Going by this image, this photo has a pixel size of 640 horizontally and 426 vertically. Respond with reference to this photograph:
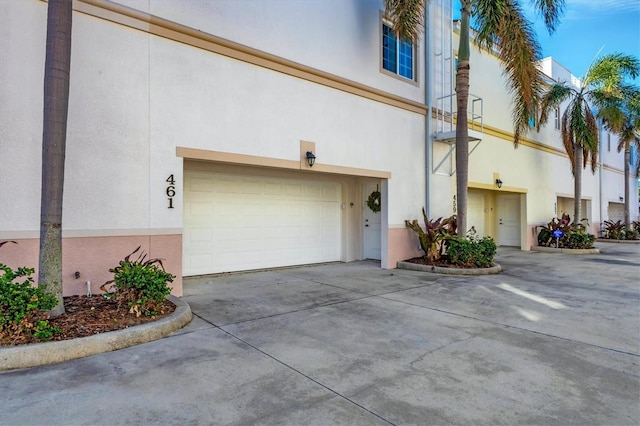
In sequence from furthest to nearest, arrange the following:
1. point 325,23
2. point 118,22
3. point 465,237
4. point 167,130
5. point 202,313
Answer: point 465,237 → point 325,23 → point 167,130 → point 118,22 → point 202,313

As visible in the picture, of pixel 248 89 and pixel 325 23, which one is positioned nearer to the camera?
pixel 248 89

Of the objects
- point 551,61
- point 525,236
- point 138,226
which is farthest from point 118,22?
point 551,61

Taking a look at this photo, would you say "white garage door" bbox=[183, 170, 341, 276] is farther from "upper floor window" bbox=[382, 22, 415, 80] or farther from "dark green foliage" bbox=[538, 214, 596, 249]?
"dark green foliage" bbox=[538, 214, 596, 249]

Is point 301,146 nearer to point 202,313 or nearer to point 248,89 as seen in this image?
point 248,89

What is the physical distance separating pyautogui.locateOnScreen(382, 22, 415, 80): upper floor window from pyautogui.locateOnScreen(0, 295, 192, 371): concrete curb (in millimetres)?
8562

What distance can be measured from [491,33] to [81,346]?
10467mm

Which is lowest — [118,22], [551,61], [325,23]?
[118,22]

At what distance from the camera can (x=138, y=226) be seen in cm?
598

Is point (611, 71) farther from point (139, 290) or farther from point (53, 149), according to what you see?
point (53, 149)

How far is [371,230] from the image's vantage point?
1116 cm

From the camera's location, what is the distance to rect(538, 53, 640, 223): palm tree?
14.9 meters

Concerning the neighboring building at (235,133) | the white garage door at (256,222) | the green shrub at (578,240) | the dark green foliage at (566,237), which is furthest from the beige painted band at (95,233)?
the green shrub at (578,240)

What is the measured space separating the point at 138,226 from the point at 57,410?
3.63 metres

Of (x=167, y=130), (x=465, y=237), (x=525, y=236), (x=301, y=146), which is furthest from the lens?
(x=525, y=236)
